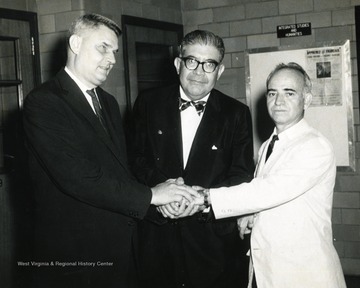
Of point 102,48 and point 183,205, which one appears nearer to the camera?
point 102,48

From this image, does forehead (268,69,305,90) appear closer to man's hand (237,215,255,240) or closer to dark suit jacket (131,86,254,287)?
dark suit jacket (131,86,254,287)

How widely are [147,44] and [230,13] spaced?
1141 millimetres

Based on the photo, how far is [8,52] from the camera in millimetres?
4402

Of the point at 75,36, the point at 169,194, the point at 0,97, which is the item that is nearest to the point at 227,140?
the point at 169,194

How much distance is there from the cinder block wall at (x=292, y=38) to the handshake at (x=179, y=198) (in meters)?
2.98

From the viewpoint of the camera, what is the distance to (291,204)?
2330mm

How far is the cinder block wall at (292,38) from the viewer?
199 inches

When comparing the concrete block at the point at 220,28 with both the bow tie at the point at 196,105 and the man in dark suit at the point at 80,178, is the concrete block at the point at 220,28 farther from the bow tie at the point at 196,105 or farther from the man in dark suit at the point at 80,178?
the man in dark suit at the point at 80,178

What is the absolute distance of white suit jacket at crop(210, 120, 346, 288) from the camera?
2.29 metres

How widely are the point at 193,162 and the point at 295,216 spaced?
2.38 ft

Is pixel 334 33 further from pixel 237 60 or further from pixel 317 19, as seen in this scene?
pixel 237 60

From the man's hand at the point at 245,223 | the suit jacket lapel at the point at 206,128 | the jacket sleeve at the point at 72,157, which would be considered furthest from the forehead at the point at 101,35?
the man's hand at the point at 245,223

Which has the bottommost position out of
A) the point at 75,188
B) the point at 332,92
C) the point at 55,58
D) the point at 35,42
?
the point at 75,188

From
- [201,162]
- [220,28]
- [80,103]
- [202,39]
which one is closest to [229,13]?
[220,28]
